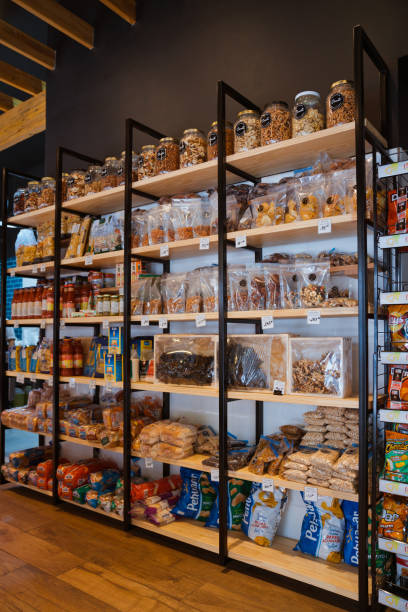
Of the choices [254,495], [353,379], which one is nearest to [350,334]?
[353,379]

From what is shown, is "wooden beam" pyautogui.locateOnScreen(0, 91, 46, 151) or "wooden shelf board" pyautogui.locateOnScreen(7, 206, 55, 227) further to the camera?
"wooden beam" pyautogui.locateOnScreen(0, 91, 46, 151)

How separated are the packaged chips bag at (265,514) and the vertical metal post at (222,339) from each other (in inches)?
7.4

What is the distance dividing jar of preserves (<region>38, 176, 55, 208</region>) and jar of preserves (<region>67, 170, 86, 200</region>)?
248 mm

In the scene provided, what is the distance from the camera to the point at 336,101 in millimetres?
2221

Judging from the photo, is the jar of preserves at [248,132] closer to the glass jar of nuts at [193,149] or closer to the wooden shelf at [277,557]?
the glass jar of nuts at [193,149]

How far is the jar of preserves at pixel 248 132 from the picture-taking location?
8.25ft

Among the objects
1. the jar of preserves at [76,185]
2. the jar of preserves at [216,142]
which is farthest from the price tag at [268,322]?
the jar of preserves at [76,185]

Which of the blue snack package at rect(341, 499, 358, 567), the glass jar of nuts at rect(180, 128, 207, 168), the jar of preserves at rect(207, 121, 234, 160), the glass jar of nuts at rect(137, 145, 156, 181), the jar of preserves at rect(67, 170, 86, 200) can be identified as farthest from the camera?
the jar of preserves at rect(67, 170, 86, 200)

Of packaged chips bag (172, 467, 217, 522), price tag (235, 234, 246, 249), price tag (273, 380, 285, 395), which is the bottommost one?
packaged chips bag (172, 467, 217, 522)

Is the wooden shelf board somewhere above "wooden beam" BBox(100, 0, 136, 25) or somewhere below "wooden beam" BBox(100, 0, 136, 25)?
below

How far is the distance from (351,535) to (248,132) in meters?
2.14

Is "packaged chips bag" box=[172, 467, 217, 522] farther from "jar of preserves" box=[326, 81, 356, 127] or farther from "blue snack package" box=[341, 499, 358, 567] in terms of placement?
"jar of preserves" box=[326, 81, 356, 127]

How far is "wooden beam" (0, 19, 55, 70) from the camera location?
12.7ft

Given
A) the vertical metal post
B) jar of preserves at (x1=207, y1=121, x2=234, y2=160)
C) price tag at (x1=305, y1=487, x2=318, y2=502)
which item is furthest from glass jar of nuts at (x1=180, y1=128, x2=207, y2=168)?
price tag at (x1=305, y1=487, x2=318, y2=502)
